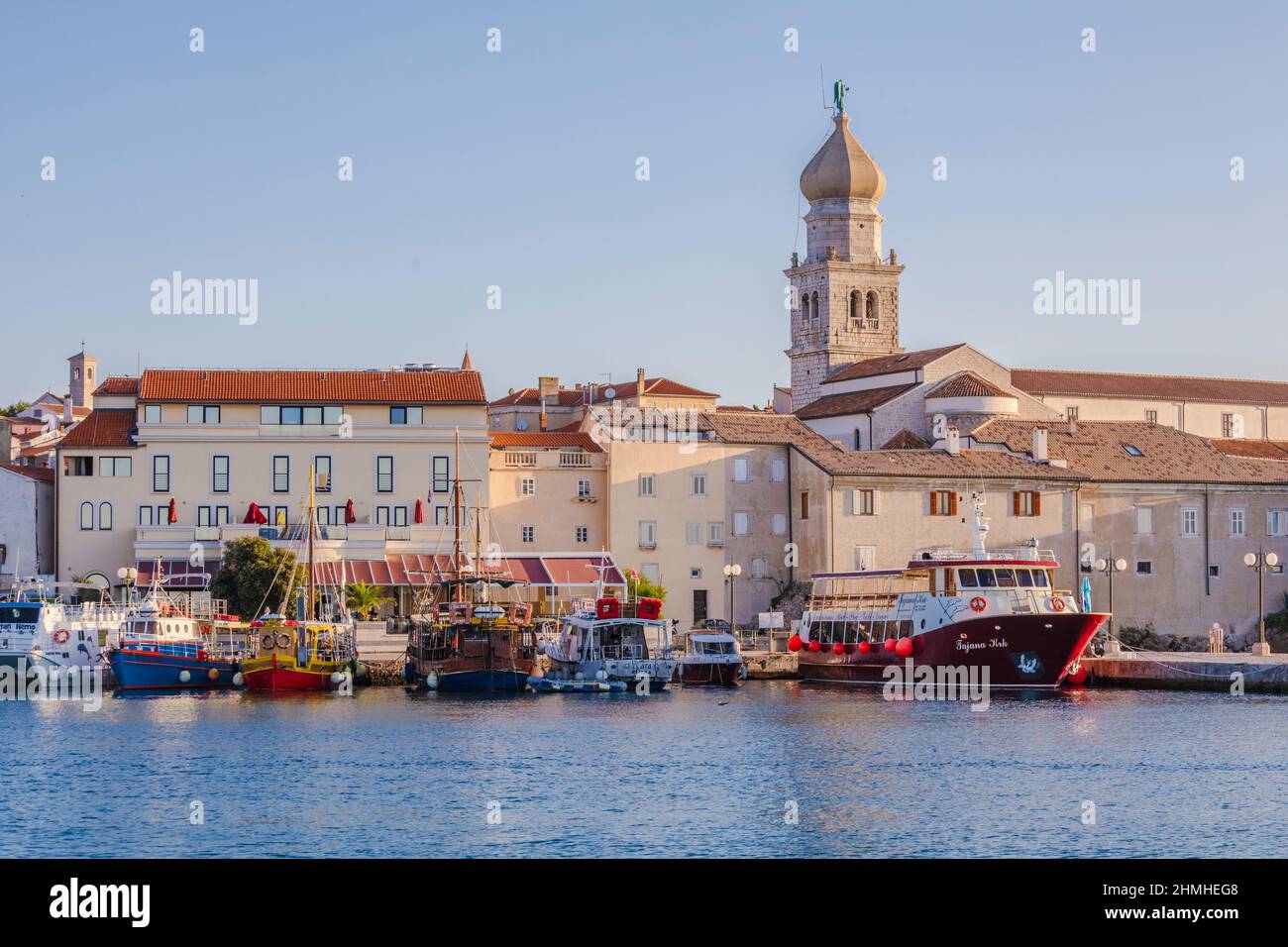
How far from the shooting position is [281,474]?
86.4 meters

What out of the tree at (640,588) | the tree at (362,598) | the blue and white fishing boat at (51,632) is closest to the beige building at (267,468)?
the tree at (362,598)

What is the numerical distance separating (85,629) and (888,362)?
49.6 m

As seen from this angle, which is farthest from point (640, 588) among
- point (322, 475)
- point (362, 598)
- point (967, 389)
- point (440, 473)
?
point (967, 389)

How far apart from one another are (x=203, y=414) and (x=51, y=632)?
1624cm

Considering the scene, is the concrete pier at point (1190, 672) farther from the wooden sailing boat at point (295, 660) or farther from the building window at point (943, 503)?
the wooden sailing boat at point (295, 660)

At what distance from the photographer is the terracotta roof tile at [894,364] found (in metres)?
100

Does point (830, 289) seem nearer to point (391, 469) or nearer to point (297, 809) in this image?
point (391, 469)

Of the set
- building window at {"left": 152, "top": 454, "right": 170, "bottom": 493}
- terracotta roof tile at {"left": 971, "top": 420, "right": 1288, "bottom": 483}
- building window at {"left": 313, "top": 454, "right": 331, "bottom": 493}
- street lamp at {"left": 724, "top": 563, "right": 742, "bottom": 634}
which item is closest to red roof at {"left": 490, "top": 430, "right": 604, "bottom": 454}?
building window at {"left": 313, "top": 454, "right": 331, "bottom": 493}

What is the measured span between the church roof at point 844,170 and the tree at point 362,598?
5556cm

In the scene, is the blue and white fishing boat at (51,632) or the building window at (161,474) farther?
the building window at (161,474)

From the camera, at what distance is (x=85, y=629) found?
7425 cm

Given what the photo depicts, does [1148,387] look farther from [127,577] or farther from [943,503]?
[127,577]

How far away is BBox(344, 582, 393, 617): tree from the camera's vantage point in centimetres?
8031

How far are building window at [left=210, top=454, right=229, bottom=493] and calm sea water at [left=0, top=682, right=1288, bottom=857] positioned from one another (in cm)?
2367
